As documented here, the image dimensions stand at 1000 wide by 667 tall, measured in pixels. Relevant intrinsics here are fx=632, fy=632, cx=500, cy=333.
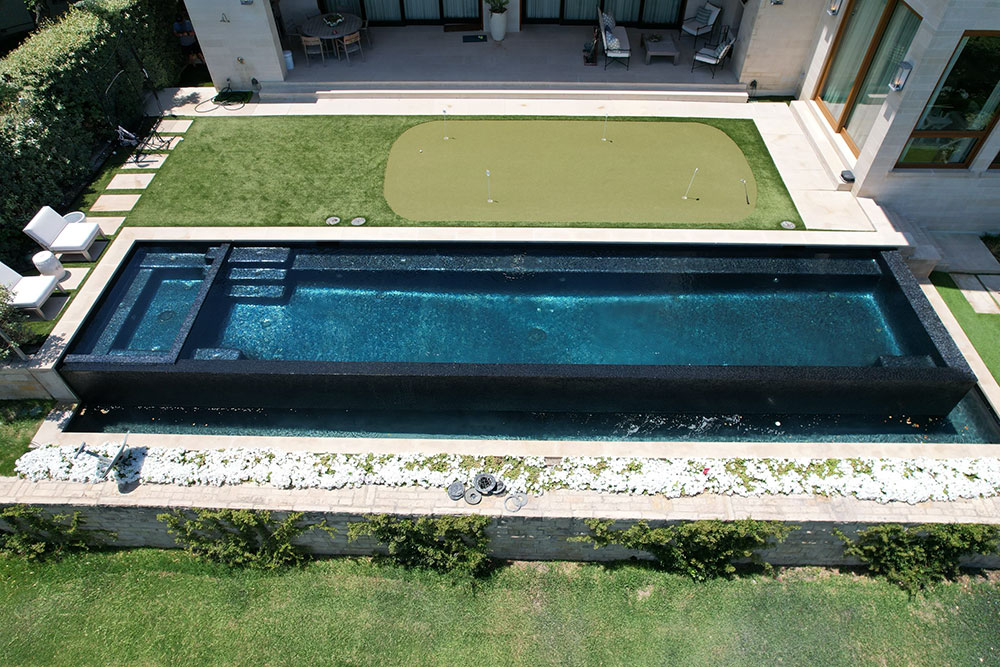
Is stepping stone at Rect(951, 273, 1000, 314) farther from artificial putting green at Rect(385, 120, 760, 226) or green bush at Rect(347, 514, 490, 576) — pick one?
green bush at Rect(347, 514, 490, 576)

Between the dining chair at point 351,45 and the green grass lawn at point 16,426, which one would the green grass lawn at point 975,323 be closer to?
the dining chair at point 351,45

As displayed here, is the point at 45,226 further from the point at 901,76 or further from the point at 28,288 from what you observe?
the point at 901,76

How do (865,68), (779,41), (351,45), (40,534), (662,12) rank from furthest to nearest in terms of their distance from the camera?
(662,12)
(351,45)
(779,41)
(865,68)
(40,534)

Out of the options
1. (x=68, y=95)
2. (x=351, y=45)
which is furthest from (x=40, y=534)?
(x=351, y=45)

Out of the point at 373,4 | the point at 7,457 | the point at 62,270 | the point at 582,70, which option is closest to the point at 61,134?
the point at 62,270

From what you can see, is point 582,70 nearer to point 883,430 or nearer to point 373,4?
point 373,4

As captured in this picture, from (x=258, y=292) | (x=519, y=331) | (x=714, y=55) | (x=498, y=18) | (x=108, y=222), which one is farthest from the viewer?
(x=498, y=18)
